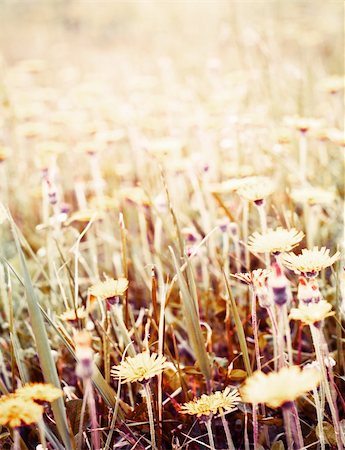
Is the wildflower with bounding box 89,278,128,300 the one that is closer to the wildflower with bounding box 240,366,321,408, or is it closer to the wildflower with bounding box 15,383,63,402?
the wildflower with bounding box 15,383,63,402

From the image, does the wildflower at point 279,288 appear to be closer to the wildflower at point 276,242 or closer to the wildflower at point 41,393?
the wildflower at point 276,242

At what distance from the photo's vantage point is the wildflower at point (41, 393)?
56 cm

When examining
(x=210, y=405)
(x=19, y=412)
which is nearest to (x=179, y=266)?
(x=210, y=405)

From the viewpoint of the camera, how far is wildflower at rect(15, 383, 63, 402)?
1.84 feet

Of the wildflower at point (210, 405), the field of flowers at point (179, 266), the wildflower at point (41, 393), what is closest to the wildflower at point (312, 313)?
the field of flowers at point (179, 266)

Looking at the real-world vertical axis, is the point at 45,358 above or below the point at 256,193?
below

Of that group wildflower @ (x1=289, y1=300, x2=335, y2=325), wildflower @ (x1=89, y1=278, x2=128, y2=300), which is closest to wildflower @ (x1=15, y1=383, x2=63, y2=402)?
wildflower @ (x1=89, y1=278, x2=128, y2=300)

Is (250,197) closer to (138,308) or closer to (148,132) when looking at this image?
(138,308)

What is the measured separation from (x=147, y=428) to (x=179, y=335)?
0.26 meters

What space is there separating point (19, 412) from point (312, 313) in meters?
0.29

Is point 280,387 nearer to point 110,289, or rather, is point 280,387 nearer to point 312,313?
point 312,313

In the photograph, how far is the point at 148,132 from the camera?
1753 millimetres

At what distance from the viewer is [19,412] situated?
54cm

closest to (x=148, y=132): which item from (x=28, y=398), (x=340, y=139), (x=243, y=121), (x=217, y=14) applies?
(x=243, y=121)
